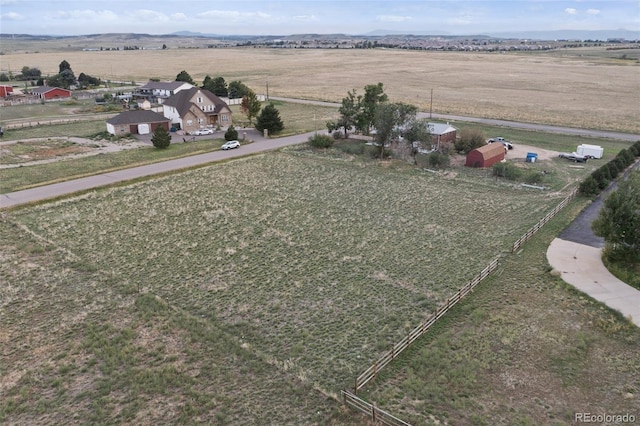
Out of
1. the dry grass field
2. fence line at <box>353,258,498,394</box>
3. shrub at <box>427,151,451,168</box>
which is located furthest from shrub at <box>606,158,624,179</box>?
the dry grass field

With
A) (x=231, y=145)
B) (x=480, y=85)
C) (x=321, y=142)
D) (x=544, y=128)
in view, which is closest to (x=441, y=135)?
(x=321, y=142)

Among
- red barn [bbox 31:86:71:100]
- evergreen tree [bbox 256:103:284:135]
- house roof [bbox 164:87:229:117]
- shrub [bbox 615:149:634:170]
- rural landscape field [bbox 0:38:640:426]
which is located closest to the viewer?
rural landscape field [bbox 0:38:640:426]

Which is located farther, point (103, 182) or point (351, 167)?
point (351, 167)

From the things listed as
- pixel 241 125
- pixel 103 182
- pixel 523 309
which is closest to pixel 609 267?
pixel 523 309

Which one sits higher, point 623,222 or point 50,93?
point 50,93

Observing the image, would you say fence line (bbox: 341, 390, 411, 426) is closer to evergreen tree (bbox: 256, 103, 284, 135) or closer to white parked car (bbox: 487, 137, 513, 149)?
white parked car (bbox: 487, 137, 513, 149)

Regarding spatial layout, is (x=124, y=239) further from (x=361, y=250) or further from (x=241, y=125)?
(x=241, y=125)

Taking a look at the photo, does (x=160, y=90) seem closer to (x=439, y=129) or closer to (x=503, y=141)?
(x=439, y=129)
